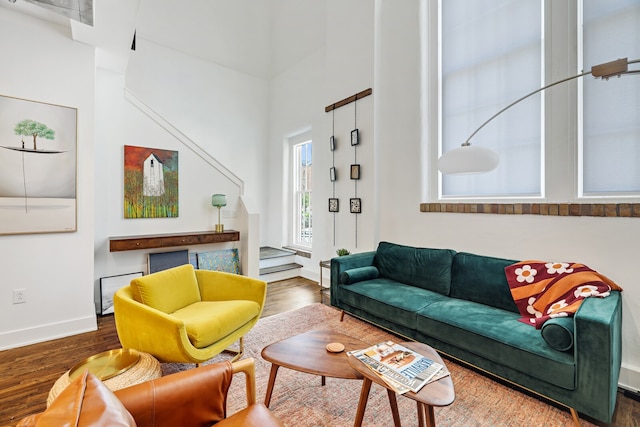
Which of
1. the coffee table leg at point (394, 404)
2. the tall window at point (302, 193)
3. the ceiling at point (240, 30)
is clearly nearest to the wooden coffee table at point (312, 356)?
the coffee table leg at point (394, 404)

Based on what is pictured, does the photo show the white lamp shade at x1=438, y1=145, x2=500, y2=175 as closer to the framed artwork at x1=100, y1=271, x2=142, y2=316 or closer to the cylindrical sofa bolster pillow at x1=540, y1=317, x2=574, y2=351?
the cylindrical sofa bolster pillow at x1=540, y1=317, x2=574, y2=351

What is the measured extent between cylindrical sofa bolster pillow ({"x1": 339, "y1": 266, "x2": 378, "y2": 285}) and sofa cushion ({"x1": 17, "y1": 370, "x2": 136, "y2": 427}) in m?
2.38

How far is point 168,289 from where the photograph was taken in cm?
238

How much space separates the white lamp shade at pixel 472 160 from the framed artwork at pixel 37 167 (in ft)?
11.5

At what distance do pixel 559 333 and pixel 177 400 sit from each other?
2.07 metres

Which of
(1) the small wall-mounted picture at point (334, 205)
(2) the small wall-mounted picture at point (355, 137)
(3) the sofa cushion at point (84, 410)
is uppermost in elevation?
(2) the small wall-mounted picture at point (355, 137)

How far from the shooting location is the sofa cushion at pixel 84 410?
74cm

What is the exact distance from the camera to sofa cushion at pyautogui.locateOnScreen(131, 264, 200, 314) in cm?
220

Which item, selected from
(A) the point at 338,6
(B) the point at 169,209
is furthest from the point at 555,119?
(B) the point at 169,209

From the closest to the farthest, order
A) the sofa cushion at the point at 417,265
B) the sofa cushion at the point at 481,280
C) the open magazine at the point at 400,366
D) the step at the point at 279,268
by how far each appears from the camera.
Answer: the open magazine at the point at 400,366 → the sofa cushion at the point at 481,280 → the sofa cushion at the point at 417,265 → the step at the point at 279,268

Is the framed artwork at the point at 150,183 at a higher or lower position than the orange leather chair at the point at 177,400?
higher

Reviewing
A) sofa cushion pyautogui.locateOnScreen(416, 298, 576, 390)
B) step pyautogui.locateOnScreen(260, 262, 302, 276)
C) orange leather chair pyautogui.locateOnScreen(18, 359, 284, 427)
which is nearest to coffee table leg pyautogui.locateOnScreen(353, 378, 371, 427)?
orange leather chair pyautogui.locateOnScreen(18, 359, 284, 427)

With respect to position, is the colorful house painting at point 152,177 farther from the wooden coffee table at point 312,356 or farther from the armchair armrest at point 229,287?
the wooden coffee table at point 312,356

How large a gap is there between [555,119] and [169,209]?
440cm
